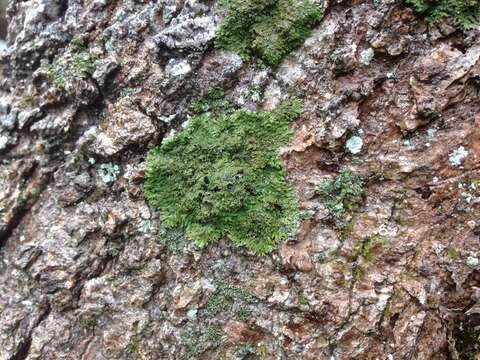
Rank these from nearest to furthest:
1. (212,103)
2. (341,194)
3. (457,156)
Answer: (457,156)
(341,194)
(212,103)

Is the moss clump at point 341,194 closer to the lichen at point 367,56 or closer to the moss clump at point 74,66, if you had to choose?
the lichen at point 367,56

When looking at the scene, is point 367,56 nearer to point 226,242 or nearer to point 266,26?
point 266,26

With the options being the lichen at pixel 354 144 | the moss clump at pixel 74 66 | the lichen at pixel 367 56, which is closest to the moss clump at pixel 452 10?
the lichen at pixel 367 56

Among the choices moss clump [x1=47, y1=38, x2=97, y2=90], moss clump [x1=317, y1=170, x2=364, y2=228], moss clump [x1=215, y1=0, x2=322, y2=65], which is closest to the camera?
moss clump [x1=317, y1=170, x2=364, y2=228]

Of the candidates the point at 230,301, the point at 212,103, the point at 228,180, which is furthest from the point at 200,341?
the point at 212,103

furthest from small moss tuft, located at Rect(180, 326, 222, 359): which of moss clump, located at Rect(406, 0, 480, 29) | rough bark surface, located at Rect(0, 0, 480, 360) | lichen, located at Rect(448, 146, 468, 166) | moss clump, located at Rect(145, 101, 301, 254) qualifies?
moss clump, located at Rect(406, 0, 480, 29)

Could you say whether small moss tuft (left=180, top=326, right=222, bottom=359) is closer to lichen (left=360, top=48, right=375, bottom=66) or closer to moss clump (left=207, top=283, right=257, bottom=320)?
moss clump (left=207, top=283, right=257, bottom=320)
